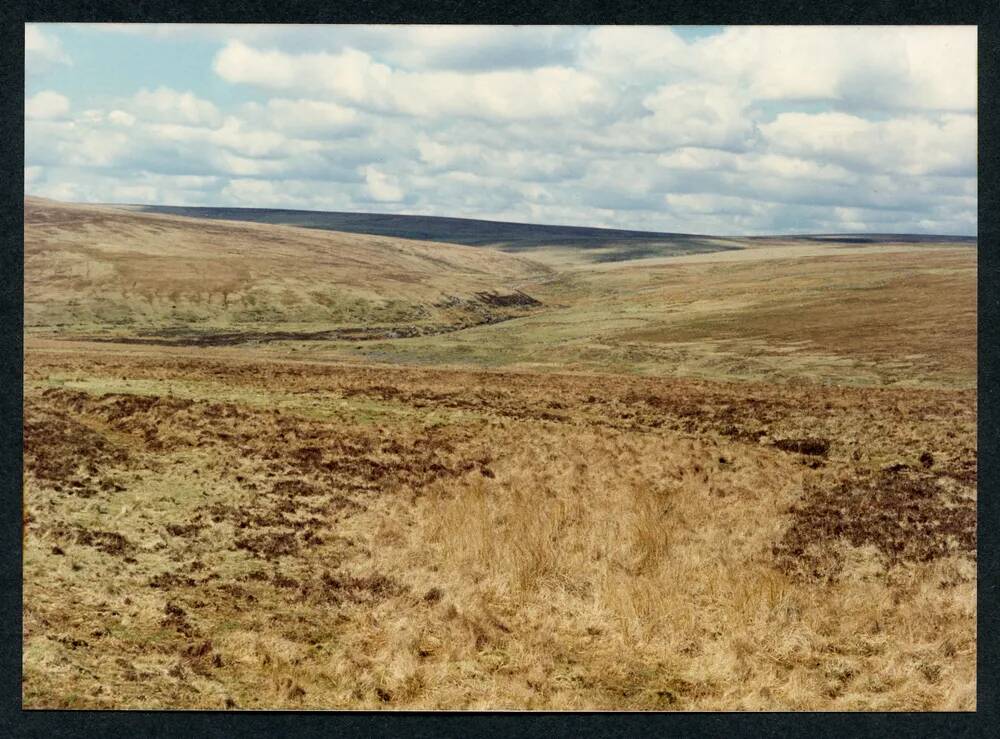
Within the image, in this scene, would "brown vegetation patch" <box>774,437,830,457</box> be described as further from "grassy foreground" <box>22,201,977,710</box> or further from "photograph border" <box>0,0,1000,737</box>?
"photograph border" <box>0,0,1000,737</box>

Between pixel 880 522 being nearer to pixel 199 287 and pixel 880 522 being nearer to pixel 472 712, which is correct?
pixel 472 712

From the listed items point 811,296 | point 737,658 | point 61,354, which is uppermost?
point 811,296

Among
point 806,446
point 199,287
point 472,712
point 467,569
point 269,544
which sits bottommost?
point 472,712

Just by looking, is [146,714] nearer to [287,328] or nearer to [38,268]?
[287,328]

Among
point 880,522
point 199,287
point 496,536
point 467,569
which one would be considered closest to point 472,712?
point 467,569

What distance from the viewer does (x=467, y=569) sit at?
1439 centimetres

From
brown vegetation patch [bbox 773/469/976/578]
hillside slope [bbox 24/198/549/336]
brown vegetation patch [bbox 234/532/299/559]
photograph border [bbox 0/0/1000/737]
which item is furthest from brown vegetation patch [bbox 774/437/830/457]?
hillside slope [bbox 24/198/549/336]

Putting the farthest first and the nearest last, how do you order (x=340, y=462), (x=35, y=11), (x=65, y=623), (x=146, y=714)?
(x=340, y=462)
(x=65, y=623)
(x=35, y=11)
(x=146, y=714)

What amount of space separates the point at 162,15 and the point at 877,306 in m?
53.3

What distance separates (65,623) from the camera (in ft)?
37.4

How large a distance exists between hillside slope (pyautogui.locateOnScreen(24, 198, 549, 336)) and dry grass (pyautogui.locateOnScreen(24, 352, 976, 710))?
34965 mm

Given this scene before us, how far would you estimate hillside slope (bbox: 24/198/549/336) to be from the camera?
198 feet

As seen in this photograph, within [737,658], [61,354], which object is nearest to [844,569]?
[737,658]

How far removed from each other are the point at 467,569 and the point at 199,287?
61794 millimetres
